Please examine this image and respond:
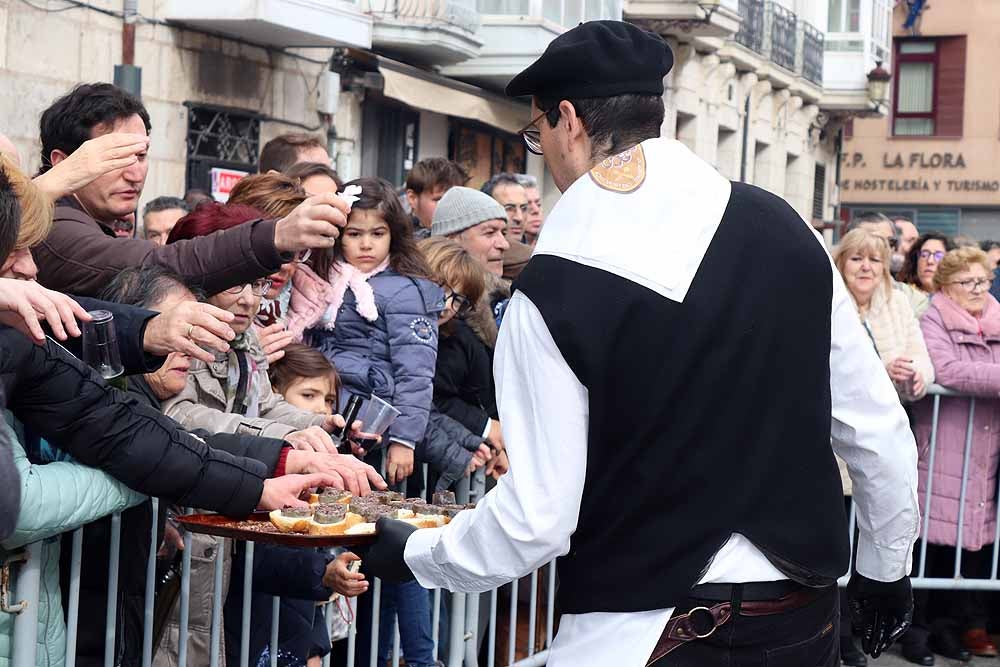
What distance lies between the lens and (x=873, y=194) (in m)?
35.7

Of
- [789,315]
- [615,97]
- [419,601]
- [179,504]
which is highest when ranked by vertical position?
[615,97]

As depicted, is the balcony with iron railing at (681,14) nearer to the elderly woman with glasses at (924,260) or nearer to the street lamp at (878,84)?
the street lamp at (878,84)

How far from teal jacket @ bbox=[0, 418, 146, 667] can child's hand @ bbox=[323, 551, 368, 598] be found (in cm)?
85

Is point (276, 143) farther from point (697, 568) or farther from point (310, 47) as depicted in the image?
point (310, 47)

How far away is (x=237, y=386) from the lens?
4.35 m

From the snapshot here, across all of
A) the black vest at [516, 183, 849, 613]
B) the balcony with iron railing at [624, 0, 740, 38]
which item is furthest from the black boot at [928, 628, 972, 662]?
the balcony with iron railing at [624, 0, 740, 38]

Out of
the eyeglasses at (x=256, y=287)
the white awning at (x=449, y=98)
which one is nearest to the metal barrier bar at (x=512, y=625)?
the eyeglasses at (x=256, y=287)

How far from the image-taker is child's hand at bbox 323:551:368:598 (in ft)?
13.3

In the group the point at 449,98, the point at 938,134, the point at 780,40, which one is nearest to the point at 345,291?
the point at 449,98

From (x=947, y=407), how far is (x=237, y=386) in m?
4.28

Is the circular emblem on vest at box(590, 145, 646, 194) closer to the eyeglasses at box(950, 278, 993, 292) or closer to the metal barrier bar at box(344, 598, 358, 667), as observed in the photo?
the metal barrier bar at box(344, 598, 358, 667)

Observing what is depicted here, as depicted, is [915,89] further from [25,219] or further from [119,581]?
[25,219]

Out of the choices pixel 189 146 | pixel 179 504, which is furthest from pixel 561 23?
pixel 179 504

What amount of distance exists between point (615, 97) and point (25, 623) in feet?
5.73
